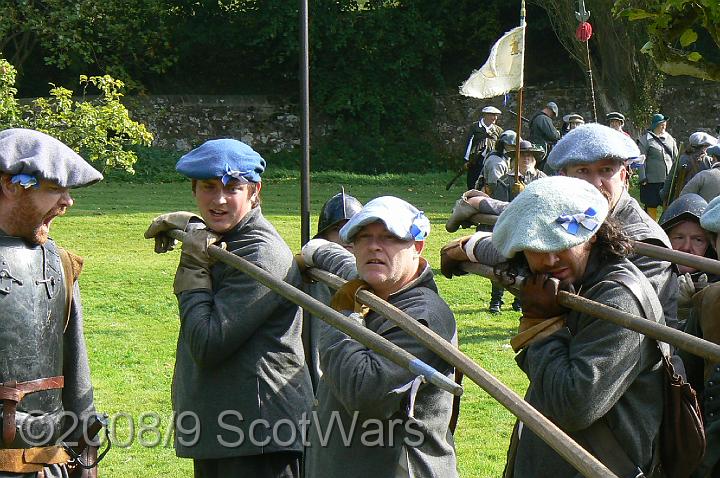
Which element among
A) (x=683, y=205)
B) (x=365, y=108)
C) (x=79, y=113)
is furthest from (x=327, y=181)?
(x=683, y=205)

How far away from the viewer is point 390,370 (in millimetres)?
3703

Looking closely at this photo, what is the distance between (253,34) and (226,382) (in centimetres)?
2592

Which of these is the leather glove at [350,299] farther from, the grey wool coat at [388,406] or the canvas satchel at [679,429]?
the canvas satchel at [679,429]

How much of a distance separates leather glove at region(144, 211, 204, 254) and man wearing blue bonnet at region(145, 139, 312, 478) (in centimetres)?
27

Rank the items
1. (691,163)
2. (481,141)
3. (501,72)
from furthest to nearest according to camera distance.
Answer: (481,141)
(691,163)
(501,72)

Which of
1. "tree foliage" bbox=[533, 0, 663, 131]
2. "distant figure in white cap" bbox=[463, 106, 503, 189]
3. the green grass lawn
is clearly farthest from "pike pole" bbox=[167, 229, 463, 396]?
"tree foliage" bbox=[533, 0, 663, 131]

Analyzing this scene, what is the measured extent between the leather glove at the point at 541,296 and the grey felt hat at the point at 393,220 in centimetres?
52

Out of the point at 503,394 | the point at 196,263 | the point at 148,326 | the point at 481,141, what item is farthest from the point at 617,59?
the point at 503,394

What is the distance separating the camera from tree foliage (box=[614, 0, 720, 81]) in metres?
5.45

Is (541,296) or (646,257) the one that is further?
(646,257)

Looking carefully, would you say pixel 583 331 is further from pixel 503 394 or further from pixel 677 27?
pixel 677 27

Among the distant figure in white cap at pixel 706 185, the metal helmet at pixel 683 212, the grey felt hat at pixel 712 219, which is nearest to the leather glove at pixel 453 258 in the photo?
the grey felt hat at pixel 712 219

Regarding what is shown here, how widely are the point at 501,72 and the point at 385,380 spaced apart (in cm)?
782

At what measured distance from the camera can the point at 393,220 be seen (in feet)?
12.8
